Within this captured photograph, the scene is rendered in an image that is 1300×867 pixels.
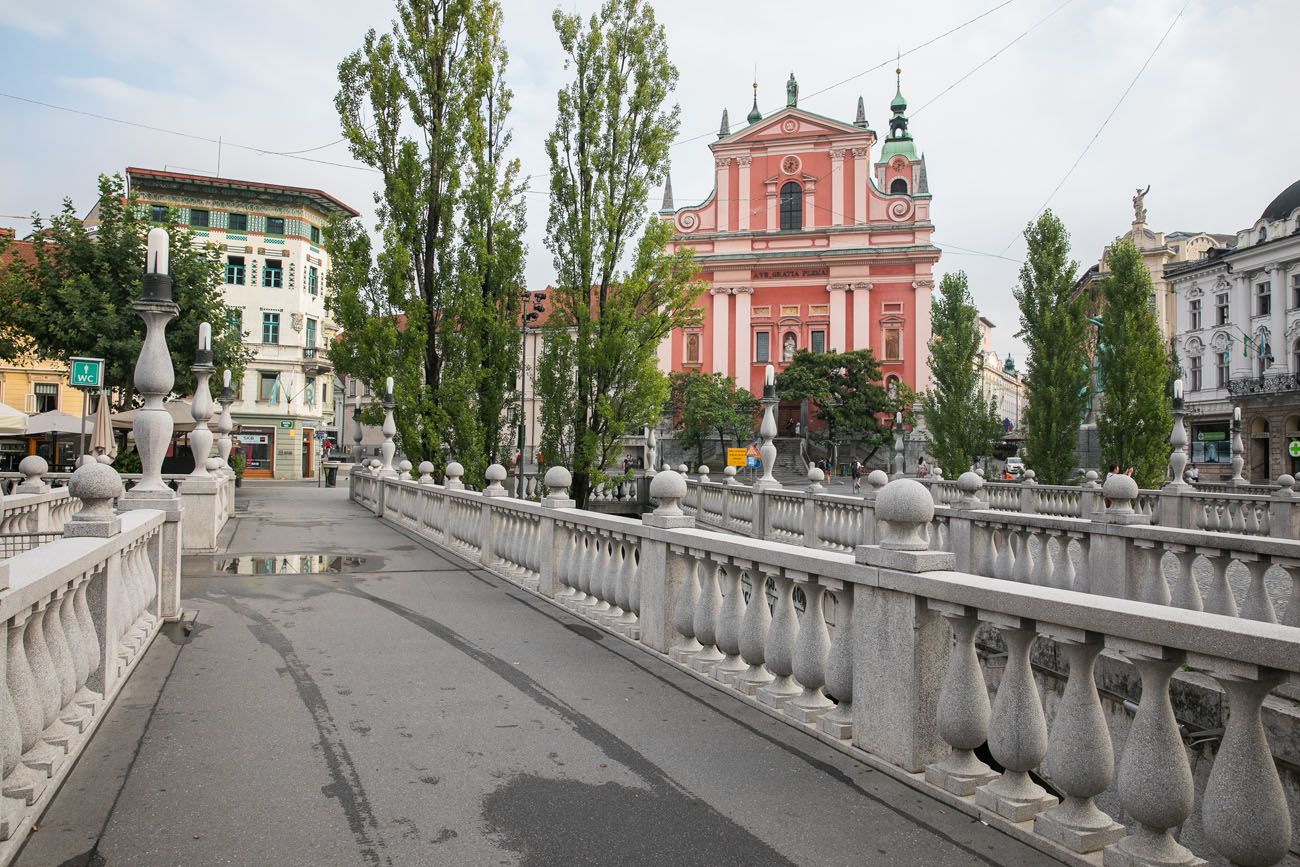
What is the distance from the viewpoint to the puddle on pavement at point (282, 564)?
33.9 ft

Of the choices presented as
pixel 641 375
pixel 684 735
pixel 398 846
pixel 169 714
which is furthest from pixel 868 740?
pixel 641 375

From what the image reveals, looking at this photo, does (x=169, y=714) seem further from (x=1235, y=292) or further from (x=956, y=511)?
(x=1235, y=292)

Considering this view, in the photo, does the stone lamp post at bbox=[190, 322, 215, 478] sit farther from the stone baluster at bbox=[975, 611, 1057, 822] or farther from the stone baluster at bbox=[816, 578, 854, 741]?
the stone baluster at bbox=[975, 611, 1057, 822]

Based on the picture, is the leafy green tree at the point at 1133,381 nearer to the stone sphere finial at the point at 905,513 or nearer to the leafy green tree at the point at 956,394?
the leafy green tree at the point at 956,394

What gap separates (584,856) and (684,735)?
1.42m

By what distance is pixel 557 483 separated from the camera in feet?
26.3

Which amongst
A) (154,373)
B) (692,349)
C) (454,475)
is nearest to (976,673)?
(154,373)

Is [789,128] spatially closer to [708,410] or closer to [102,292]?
[708,410]

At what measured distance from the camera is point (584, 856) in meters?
3.11

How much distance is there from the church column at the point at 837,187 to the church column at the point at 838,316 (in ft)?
14.5

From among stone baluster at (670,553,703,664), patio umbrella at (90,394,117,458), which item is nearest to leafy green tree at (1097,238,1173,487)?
stone baluster at (670,553,703,664)

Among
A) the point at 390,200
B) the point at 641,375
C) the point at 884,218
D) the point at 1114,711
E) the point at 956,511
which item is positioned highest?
the point at 884,218

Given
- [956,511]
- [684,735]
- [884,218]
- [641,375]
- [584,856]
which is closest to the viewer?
[584,856]

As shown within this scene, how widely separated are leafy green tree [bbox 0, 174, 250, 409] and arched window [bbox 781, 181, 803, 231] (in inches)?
1663
